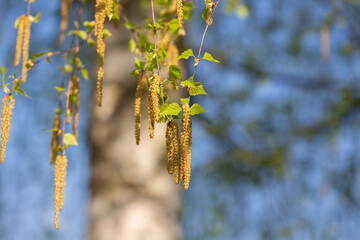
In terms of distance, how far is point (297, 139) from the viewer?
6141 mm

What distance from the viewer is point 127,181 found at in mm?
2920

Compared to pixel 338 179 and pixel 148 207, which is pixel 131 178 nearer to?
pixel 148 207

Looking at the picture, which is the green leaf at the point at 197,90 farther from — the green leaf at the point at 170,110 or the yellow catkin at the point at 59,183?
the yellow catkin at the point at 59,183

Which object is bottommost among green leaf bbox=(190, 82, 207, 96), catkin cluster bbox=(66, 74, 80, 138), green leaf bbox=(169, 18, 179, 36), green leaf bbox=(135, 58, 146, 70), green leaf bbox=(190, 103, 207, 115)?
green leaf bbox=(190, 103, 207, 115)

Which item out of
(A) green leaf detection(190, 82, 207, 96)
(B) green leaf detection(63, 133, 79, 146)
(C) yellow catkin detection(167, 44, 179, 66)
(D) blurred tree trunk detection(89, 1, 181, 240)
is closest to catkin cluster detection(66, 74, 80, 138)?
(B) green leaf detection(63, 133, 79, 146)

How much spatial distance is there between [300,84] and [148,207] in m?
3.99

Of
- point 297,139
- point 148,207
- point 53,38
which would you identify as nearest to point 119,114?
point 148,207

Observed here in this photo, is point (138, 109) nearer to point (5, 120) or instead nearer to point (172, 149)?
point (172, 149)

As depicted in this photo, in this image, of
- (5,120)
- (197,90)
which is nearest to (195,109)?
(197,90)

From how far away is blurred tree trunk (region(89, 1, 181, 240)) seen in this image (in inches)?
113

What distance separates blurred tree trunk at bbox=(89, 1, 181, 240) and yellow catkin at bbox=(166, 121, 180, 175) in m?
1.78

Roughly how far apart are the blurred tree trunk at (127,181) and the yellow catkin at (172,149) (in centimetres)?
178

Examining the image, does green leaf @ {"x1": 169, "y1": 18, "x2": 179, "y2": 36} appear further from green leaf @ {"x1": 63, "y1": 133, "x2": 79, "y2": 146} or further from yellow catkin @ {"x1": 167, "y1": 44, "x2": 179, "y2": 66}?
green leaf @ {"x1": 63, "y1": 133, "x2": 79, "y2": 146}

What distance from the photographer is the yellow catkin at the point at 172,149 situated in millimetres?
1143
